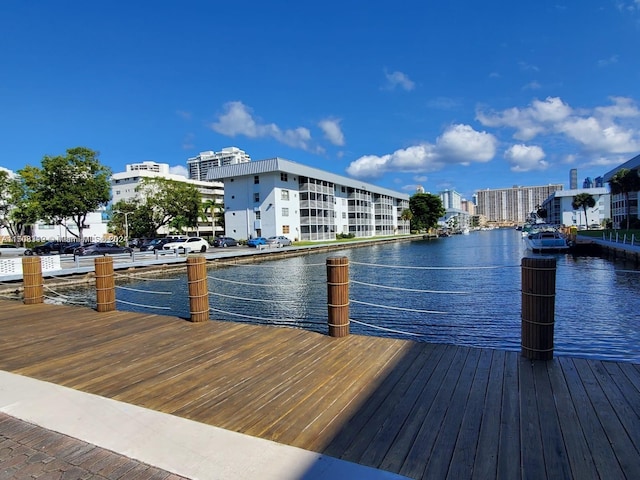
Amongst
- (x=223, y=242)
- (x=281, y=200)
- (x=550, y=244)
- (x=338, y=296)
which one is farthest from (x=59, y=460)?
(x=281, y=200)

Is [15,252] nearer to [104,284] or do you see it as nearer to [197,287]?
[104,284]

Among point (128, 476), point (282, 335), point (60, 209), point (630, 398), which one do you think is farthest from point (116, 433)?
point (60, 209)

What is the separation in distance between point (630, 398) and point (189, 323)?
596cm

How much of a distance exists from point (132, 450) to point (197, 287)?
12.9 ft

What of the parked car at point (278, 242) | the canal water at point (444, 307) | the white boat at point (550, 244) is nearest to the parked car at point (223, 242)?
the parked car at point (278, 242)

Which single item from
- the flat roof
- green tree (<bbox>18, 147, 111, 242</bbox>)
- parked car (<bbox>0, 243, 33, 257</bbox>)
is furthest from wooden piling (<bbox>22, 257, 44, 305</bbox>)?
the flat roof

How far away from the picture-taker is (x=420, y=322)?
1006 cm

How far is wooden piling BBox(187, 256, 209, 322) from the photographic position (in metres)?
6.53

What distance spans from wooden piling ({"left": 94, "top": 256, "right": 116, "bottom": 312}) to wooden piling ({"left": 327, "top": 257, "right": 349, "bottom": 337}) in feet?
16.3

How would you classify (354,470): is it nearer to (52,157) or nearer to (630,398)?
(630,398)

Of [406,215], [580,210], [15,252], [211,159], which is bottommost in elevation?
[15,252]

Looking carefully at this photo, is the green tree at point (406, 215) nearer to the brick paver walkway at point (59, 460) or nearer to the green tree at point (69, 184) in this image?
the green tree at point (69, 184)

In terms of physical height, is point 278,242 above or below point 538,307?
below

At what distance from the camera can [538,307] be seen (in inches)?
163
